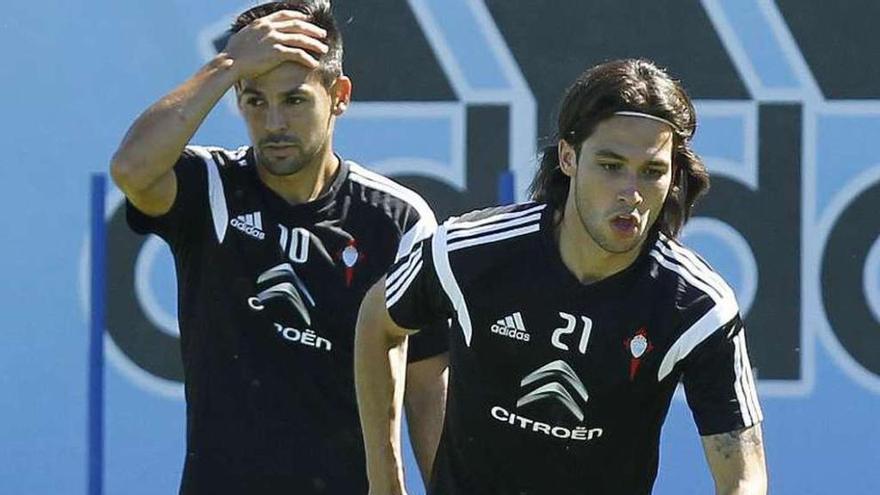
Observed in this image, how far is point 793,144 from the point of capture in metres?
5.55

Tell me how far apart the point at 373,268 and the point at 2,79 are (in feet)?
7.34

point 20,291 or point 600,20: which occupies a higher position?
point 600,20

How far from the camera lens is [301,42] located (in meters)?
3.67

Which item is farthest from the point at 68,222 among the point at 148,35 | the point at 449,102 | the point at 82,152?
the point at 449,102

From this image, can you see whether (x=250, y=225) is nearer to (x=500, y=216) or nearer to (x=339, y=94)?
(x=339, y=94)

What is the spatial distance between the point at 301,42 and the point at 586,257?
32.3 inches

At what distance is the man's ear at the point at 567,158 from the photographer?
3236 millimetres

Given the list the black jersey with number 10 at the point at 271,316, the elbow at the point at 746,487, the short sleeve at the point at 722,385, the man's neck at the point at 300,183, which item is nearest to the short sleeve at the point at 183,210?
the black jersey with number 10 at the point at 271,316

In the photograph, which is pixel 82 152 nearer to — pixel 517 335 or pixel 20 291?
pixel 20 291

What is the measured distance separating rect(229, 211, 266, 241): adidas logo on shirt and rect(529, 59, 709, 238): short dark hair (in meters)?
0.62

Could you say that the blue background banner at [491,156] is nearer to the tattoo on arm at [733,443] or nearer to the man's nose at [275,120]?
the man's nose at [275,120]

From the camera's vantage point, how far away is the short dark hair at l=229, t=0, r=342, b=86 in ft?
12.4

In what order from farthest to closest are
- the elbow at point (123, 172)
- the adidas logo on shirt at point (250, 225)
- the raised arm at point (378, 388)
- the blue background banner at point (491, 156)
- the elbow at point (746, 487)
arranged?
the blue background banner at point (491, 156) → the adidas logo on shirt at point (250, 225) → the elbow at point (123, 172) → the raised arm at point (378, 388) → the elbow at point (746, 487)

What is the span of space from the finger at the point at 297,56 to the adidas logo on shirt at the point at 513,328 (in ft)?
2.53
